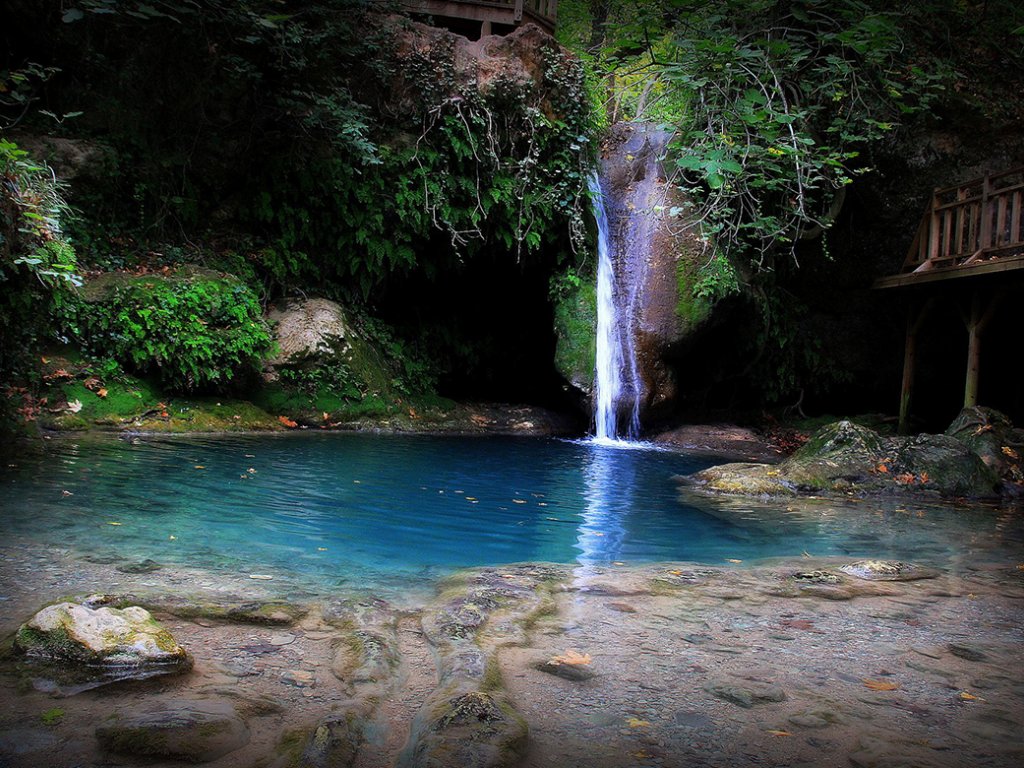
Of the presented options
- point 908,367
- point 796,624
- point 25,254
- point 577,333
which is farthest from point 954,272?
point 25,254

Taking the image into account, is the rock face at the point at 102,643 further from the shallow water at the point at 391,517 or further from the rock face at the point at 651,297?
the rock face at the point at 651,297

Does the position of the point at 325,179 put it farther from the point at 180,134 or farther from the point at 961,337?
the point at 961,337

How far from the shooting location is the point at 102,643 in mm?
2676

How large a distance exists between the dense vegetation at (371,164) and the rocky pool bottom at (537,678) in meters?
6.49

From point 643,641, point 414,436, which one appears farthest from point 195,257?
point 643,641

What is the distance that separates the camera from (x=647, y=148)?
14328mm

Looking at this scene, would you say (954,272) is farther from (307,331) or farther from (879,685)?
(879,685)

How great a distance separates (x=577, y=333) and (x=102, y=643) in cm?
1058

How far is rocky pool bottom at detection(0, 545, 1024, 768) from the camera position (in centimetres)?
228

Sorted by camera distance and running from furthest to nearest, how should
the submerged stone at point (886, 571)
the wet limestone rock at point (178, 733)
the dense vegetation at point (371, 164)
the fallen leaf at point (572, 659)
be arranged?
1. the dense vegetation at point (371, 164)
2. the submerged stone at point (886, 571)
3. the fallen leaf at point (572, 659)
4. the wet limestone rock at point (178, 733)

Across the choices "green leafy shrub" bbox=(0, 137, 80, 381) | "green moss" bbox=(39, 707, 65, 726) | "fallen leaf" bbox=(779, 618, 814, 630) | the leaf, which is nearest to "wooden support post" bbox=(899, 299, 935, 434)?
"fallen leaf" bbox=(779, 618, 814, 630)

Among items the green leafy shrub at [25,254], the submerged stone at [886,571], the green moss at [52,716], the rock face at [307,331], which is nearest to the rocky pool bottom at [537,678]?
the green moss at [52,716]

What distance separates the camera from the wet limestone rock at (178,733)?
2.13 m

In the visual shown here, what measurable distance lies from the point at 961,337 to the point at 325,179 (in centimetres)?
1314
